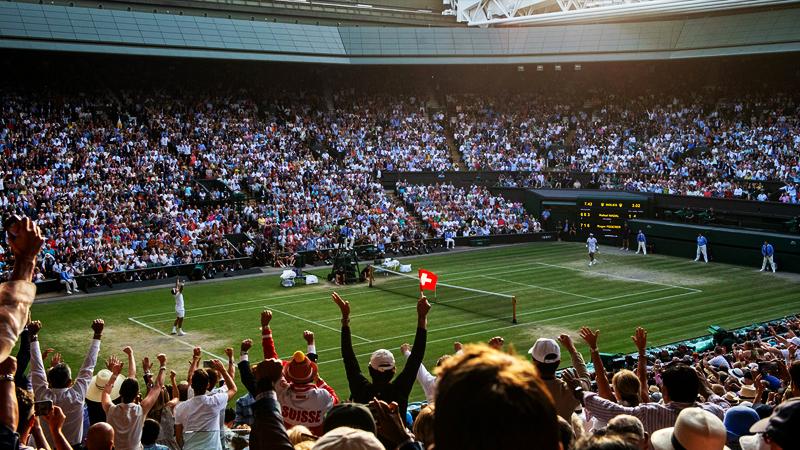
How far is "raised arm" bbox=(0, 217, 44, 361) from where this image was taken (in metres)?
3.79

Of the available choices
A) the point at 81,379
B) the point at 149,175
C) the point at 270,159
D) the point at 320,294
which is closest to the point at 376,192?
the point at 270,159

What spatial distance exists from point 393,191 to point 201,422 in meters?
44.1

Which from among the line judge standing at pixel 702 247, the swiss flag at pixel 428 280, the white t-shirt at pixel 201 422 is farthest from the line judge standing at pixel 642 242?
the white t-shirt at pixel 201 422

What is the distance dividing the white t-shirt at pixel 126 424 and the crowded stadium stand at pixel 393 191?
0.04 meters

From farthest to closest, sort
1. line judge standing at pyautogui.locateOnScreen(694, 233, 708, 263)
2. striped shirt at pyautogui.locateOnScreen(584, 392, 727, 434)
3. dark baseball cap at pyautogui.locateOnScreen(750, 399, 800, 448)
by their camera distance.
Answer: line judge standing at pyautogui.locateOnScreen(694, 233, 708, 263), striped shirt at pyautogui.locateOnScreen(584, 392, 727, 434), dark baseball cap at pyautogui.locateOnScreen(750, 399, 800, 448)

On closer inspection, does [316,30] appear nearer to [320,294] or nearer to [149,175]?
[149,175]

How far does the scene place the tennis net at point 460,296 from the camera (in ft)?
98.8

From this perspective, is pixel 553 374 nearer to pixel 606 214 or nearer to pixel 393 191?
pixel 606 214

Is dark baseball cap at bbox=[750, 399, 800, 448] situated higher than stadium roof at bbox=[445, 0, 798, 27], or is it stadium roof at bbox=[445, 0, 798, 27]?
stadium roof at bbox=[445, 0, 798, 27]

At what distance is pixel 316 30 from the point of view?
5725cm

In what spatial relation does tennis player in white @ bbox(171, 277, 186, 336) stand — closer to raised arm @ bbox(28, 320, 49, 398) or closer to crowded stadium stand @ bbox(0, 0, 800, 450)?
crowded stadium stand @ bbox(0, 0, 800, 450)

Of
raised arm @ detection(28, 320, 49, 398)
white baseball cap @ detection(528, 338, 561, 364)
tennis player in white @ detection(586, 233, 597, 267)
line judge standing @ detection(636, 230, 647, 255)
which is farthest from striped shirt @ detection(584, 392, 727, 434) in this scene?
line judge standing @ detection(636, 230, 647, 255)

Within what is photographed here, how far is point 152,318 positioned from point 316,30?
31.7 m

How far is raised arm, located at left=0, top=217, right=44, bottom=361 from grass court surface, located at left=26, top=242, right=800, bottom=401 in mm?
16743
